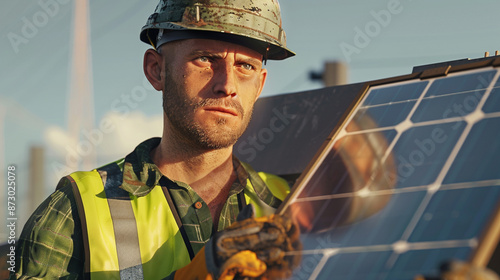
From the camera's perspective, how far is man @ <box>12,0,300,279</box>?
4.91 m

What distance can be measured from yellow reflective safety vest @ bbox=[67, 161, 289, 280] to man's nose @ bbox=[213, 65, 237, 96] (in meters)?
0.97

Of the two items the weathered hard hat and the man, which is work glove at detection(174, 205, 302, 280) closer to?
the man

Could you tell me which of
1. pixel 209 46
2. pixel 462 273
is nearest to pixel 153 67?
pixel 209 46

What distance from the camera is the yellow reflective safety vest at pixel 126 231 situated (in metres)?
4.86

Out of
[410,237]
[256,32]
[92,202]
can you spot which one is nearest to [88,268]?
[92,202]

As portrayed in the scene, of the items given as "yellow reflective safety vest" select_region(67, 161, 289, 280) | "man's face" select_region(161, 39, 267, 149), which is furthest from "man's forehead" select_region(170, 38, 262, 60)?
"yellow reflective safety vest" select_region(67, 161, 289, 280)

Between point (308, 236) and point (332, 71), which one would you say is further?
point (332, 71)

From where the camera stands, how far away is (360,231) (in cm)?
335

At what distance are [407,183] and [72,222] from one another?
2.74 metres

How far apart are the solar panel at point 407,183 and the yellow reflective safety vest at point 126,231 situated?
157 centimetres

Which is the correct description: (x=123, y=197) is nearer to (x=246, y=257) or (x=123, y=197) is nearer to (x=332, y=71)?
(x=246, y=257)

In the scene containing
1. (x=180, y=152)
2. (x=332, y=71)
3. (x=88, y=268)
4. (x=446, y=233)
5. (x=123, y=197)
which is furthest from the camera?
(x=332, y=71)

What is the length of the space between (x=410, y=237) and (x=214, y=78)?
256cm

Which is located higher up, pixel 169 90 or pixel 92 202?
pixel 169 90
